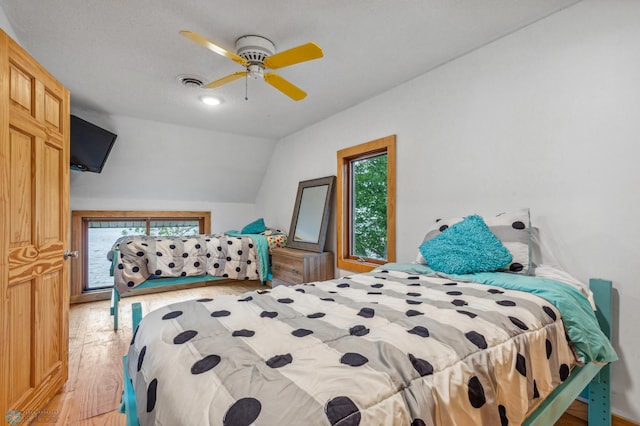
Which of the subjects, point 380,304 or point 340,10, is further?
point 340,10

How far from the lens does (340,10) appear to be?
1739 millimetres

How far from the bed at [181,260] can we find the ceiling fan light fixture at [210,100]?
1.55 m

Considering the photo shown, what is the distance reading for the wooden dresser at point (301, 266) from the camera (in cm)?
319

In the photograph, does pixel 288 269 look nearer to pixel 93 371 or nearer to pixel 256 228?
pixel 256 228

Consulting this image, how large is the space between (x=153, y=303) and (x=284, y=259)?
185 cm

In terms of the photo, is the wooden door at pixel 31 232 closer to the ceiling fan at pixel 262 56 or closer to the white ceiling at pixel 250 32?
the white ceiling at pixel 250 32

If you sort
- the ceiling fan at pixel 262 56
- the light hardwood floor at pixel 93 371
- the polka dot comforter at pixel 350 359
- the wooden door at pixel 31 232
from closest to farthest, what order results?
1. the polka dot comforter at pixel 350 359
2. the wooden door at pixel 31 232
3. the light hardwood floor at pixel 93 371
4. the ceiling fan at pixel 262 56

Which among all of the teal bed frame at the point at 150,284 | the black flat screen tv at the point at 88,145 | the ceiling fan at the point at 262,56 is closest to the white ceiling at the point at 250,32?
the ceiling fan at the point at 262,56

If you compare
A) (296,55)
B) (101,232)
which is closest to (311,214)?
(296,55)

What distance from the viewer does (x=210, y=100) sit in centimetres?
308

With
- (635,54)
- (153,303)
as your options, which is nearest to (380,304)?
(635,54)

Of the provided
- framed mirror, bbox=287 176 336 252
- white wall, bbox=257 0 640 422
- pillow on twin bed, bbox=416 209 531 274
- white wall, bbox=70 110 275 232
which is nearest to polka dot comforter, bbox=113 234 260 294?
framed mirror, bbox=287 176 336 252

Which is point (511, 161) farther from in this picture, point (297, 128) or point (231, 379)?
point (297, 128)

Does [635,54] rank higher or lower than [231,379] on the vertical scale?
higher
